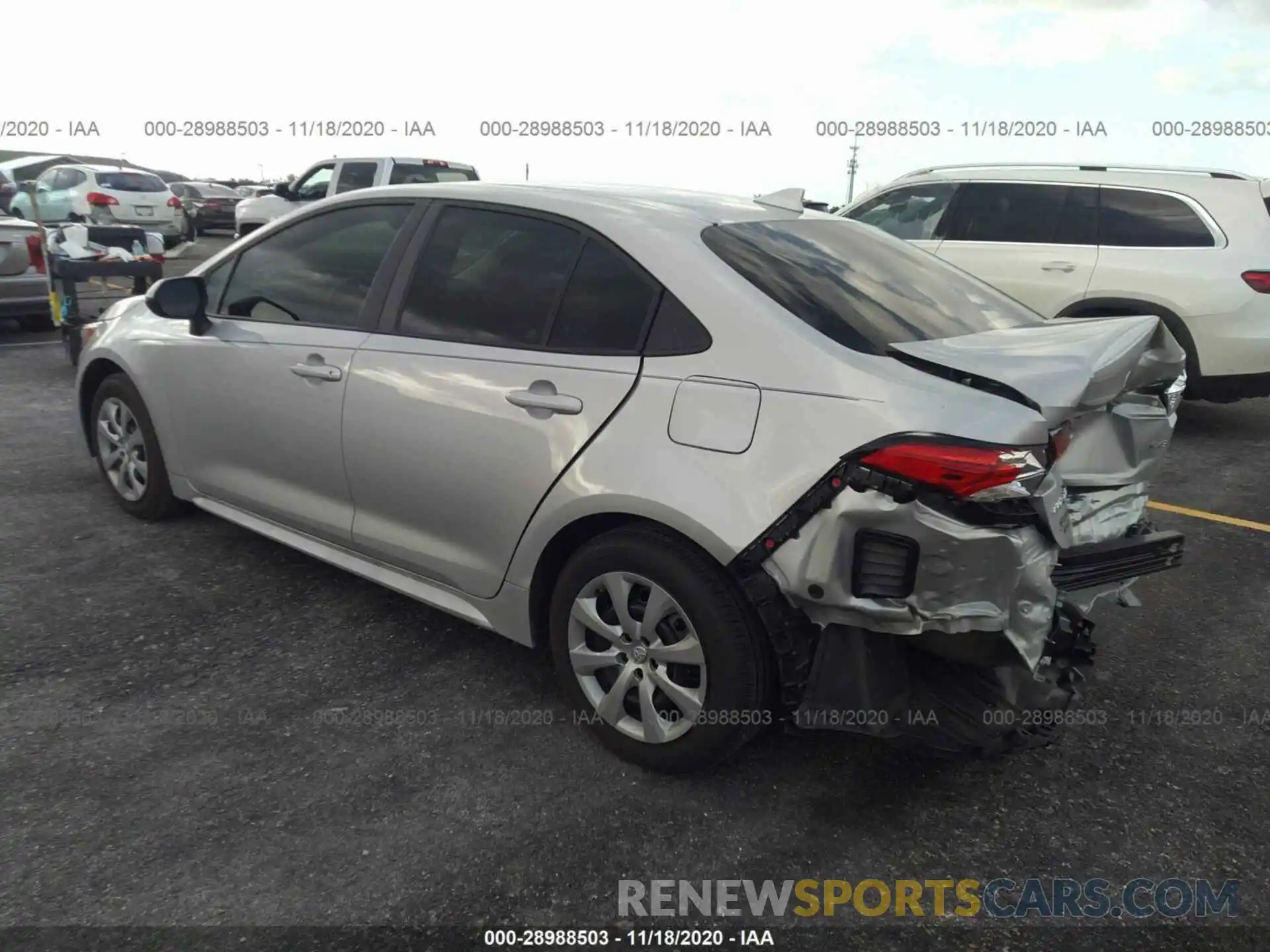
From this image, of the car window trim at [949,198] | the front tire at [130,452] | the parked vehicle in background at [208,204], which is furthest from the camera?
the parked vehicle in background at [208,204]

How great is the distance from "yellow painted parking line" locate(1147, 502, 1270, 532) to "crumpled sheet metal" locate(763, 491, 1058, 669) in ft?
10.4

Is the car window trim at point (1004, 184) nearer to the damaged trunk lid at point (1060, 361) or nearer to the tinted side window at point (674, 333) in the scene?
the damaged trunk lid at point (1060, 361)

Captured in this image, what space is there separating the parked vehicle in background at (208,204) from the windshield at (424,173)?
13423mm

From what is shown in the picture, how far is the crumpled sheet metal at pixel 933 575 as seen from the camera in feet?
7.39

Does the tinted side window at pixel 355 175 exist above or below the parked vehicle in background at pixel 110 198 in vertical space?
above

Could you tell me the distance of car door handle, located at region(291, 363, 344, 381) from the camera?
3428 millimetres

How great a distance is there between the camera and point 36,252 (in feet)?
28.8

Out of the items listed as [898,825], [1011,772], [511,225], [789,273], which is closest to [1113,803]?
[1011,772]

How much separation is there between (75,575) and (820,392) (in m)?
3.31

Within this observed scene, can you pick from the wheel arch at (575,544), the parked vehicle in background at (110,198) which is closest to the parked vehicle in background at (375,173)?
the parked vehicle in background at (110,198)

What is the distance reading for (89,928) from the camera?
7.16ft

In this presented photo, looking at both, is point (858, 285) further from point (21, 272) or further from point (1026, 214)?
point (21, 272)

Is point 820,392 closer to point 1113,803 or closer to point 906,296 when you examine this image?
point 906,296

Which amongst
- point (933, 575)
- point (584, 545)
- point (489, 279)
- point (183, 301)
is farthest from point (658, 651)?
point (183, 301)
